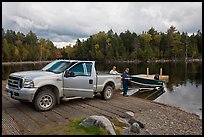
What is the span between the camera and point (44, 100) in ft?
28.3

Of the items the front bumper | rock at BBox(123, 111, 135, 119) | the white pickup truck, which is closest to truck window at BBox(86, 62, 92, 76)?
the white pickup truck

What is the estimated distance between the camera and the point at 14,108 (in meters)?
9.08

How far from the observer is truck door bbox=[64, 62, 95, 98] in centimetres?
932

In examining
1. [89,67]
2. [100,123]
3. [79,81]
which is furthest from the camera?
[89,67]

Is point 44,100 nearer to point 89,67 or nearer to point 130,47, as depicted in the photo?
point 89,67

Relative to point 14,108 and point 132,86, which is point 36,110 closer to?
point 14,108

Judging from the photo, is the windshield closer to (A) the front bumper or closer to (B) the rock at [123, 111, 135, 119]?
(A) the front bumper

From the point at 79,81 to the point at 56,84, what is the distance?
106cm

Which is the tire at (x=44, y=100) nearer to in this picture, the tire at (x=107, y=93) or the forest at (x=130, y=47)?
the tire at (x=107, y=93)

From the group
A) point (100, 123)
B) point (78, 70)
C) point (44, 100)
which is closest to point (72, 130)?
point (100, 123)

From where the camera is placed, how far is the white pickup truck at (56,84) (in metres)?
8.25

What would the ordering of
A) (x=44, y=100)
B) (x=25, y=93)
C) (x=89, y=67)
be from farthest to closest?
(x=89, y=67) < (x=44, y=100) < (x=25, y=93)

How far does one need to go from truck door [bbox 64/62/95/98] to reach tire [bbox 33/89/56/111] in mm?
707

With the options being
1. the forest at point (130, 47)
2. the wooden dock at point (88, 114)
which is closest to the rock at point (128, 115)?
the wooden dock at point (88, 114)
